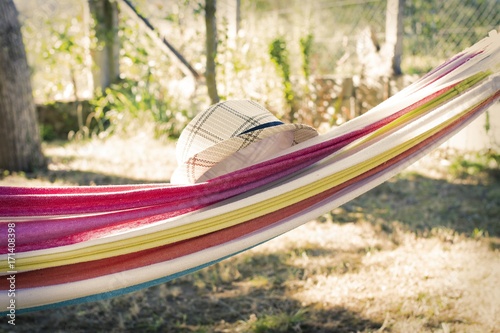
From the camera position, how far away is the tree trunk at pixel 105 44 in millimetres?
5707

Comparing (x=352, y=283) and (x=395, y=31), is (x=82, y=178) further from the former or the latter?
(x=395, y=31)

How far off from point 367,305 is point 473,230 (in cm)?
106

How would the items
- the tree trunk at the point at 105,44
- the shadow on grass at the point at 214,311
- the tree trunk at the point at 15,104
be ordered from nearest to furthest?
the shadow on grass at the point at 214,311
the tree trunk at the point at 15,104
the tree trunk at the point at 105,44

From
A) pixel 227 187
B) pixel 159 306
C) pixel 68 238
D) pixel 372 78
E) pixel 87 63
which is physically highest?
pixel 87 63

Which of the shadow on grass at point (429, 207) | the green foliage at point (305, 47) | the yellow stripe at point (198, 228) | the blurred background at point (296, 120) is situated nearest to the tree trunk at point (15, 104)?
the blurred background at point (296, 120)

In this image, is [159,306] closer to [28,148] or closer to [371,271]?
[371,271]

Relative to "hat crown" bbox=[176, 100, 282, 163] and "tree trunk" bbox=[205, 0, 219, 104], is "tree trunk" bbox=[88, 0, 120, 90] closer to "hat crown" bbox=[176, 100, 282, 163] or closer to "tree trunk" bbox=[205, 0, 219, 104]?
"tree trunk" bbox=[205, 0, 219, 104]

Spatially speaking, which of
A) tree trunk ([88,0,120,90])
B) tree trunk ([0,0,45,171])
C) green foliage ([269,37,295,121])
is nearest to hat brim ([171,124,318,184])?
tree trunk ([0,0,45,171])

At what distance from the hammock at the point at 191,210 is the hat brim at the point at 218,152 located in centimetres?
9

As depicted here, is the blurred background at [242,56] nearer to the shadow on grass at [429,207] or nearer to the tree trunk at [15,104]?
the shadow on grass at [429,207]

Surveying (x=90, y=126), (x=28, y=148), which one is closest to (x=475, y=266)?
(x=28, y=148)

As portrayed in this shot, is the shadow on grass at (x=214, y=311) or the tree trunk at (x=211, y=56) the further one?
the tree trunk at (x=211, y=56)

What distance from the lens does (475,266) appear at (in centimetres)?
234

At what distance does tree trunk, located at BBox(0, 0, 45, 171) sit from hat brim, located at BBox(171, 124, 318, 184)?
2.82 meters
